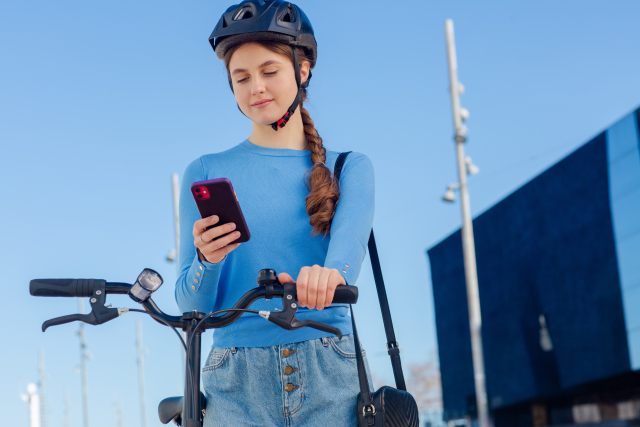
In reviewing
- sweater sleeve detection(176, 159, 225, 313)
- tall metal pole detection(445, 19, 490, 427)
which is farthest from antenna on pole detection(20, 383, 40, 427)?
sweater sleeve detection(176, 159, 225, 313)

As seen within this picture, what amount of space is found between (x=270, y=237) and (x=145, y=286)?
577 millimetres

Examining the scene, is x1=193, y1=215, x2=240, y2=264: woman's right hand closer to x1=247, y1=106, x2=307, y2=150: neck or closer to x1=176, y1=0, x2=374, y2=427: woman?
x1=176, y1=0, x2=374, y2=427: woman

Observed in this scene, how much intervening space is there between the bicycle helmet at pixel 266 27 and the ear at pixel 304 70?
0.19ft

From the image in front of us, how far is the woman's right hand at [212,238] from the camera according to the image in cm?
169

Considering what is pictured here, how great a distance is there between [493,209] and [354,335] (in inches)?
1395

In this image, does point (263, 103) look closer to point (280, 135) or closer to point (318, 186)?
point (280, 135)

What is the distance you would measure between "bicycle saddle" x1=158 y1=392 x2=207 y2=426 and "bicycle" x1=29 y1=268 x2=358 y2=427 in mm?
174

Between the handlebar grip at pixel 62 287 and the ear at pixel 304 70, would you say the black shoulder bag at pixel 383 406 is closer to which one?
the handlebar grip at pixel 62 287

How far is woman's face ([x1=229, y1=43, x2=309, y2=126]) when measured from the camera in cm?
225

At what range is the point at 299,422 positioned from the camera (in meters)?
1.94

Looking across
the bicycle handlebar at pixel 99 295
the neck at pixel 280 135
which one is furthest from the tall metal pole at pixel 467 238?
the bicycle handlebar at pixel 99 295

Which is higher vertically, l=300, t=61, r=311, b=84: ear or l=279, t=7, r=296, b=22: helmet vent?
l=279, t=7, r=296, b=22: helmet vent

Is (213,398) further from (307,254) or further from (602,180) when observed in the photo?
(602,180)

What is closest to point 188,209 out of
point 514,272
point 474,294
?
point 474,294
